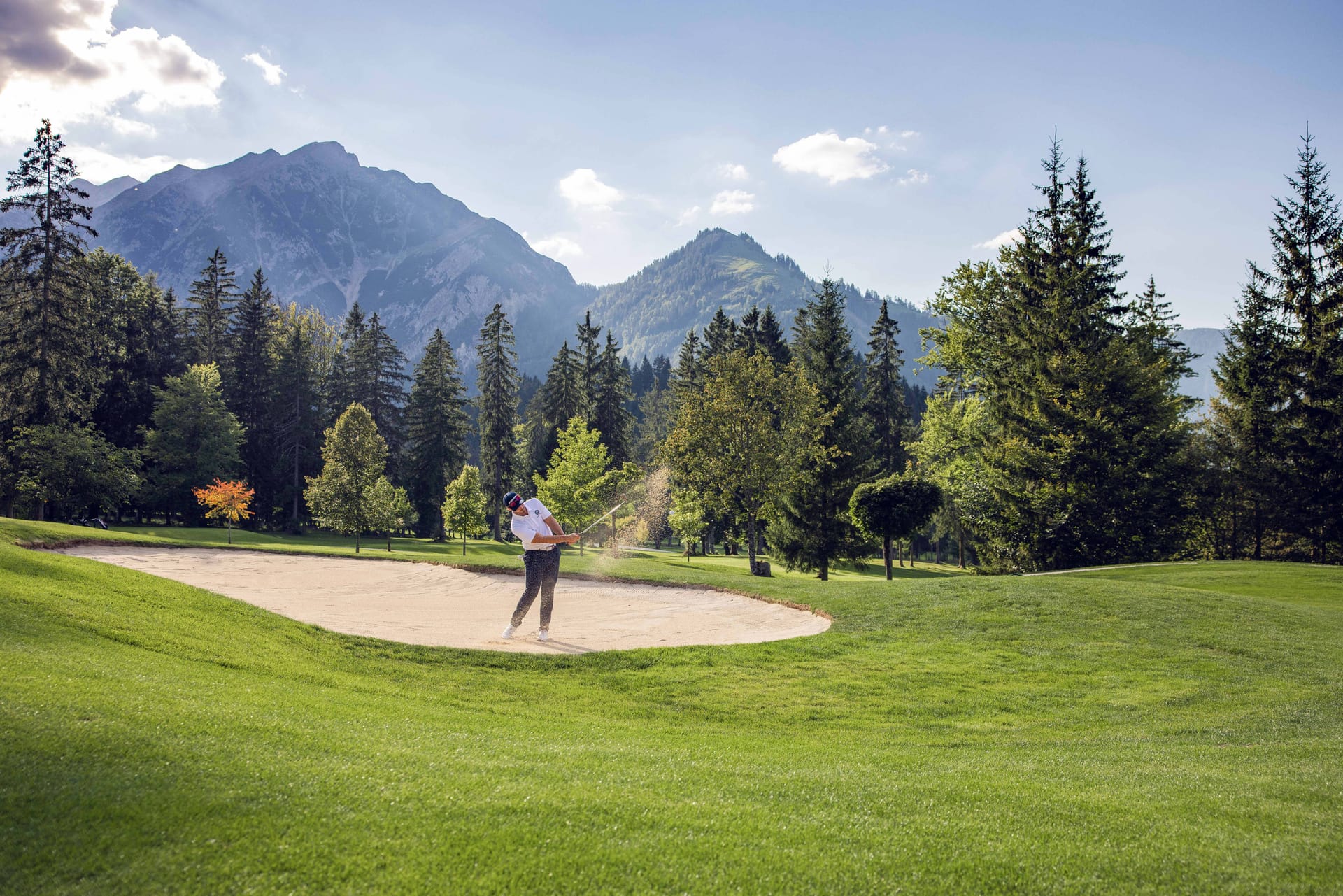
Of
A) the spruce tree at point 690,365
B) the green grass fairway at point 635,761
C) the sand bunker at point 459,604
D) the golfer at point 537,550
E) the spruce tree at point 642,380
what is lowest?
the sand bunker at point 459,604

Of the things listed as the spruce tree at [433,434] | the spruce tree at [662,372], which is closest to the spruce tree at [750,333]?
the spruce tree at [433,434]

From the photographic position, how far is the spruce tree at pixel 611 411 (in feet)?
214

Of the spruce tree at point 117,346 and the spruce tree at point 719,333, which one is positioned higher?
the spruce tree at point 719,333

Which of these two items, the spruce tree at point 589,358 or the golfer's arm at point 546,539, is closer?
the golfer's arm at point 546,539

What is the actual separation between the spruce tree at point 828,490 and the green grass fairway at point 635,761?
2599 centimetres

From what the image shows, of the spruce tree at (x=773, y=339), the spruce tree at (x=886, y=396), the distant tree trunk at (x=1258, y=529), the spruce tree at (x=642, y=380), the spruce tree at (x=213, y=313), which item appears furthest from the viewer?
the spruce tree at (x=642, y=380)

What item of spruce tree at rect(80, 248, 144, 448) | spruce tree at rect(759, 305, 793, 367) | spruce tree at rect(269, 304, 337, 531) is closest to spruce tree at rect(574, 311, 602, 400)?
spruce tree at rect(759, 305, 793, 367)

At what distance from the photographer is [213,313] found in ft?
213

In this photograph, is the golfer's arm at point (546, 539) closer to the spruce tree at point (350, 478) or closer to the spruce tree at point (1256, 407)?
the spruce tree at point (350, 478)

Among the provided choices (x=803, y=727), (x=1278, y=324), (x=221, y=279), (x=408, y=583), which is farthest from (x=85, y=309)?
(x=1278, y=324)

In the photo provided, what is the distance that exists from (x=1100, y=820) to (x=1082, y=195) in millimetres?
38676

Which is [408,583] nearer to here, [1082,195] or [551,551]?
[551,551]

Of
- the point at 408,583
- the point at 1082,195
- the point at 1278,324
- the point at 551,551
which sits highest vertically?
the point at 1082,195

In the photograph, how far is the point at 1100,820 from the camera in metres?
5.15
